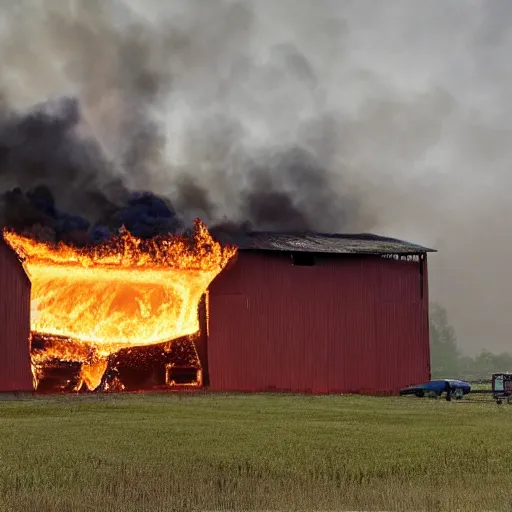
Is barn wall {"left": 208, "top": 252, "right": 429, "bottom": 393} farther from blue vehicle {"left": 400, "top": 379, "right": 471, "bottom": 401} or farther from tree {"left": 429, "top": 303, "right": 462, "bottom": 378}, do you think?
tree {"left": 429, "top": 303, "right": 462, "bottom": 378}

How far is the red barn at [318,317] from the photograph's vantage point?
4466 centimetres

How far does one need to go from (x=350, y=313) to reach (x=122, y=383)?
11.6 m

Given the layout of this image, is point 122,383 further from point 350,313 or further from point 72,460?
point 72,460

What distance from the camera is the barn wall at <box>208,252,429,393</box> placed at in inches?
1757

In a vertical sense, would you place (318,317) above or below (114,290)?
below

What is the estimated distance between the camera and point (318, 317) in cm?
4638

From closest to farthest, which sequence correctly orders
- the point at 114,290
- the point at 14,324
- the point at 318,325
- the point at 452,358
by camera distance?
the point at 14,324, the point at 114,290, the point at 318,325, the point at 452,358

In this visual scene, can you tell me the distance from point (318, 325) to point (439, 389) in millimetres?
6237

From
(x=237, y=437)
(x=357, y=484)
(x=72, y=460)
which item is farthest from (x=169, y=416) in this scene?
(x=357, y=484)

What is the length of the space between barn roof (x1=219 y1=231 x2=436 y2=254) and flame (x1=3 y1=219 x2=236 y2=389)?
2065 millimetres

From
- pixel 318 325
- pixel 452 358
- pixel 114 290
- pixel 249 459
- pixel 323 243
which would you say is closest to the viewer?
pixel 249 459

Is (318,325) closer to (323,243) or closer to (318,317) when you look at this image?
(318,317)

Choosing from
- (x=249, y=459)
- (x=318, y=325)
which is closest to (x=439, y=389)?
(x=318, y=325)

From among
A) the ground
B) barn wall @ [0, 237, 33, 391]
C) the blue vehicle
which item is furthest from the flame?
the blue vehicle
